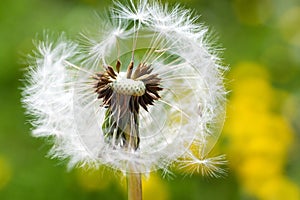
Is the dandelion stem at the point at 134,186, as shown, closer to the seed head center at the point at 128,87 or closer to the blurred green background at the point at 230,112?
the seed head center at the point at 128,87

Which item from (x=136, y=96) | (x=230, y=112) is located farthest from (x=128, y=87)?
(x=230, y=112)

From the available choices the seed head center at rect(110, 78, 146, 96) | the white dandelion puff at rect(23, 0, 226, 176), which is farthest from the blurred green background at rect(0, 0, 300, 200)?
the seed head center at rect(110, 78, 146, 96)

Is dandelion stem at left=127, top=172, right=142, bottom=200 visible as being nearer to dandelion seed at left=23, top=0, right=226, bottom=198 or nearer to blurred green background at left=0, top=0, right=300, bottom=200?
dandelion seed at left=23, top=0, right=226, bottom=198

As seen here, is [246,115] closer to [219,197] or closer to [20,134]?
[219,197]

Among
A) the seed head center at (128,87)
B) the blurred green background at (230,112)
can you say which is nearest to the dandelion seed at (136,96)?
the seed head center at (128,87)

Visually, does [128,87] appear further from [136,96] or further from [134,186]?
[134,186]

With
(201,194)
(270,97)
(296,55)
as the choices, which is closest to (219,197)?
(201,194)
